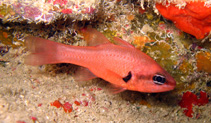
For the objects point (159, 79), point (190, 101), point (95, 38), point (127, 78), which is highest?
point (95, 38)

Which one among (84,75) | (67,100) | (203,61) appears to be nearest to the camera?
(84,75)

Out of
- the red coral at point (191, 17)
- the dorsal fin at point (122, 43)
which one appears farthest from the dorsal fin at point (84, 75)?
the red coral at point (191, 17)

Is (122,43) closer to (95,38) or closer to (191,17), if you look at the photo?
(95,38)

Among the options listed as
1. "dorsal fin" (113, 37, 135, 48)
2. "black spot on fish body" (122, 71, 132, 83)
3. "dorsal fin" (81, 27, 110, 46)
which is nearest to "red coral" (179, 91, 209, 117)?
"black spot on fish body" (122, 71, 132, 83)

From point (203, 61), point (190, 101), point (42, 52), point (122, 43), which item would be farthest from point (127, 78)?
point (190, 101)

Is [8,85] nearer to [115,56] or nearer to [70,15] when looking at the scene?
[70,15]

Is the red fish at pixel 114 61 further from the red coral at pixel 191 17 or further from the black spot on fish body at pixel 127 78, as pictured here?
the red coral at pixel 191 17
